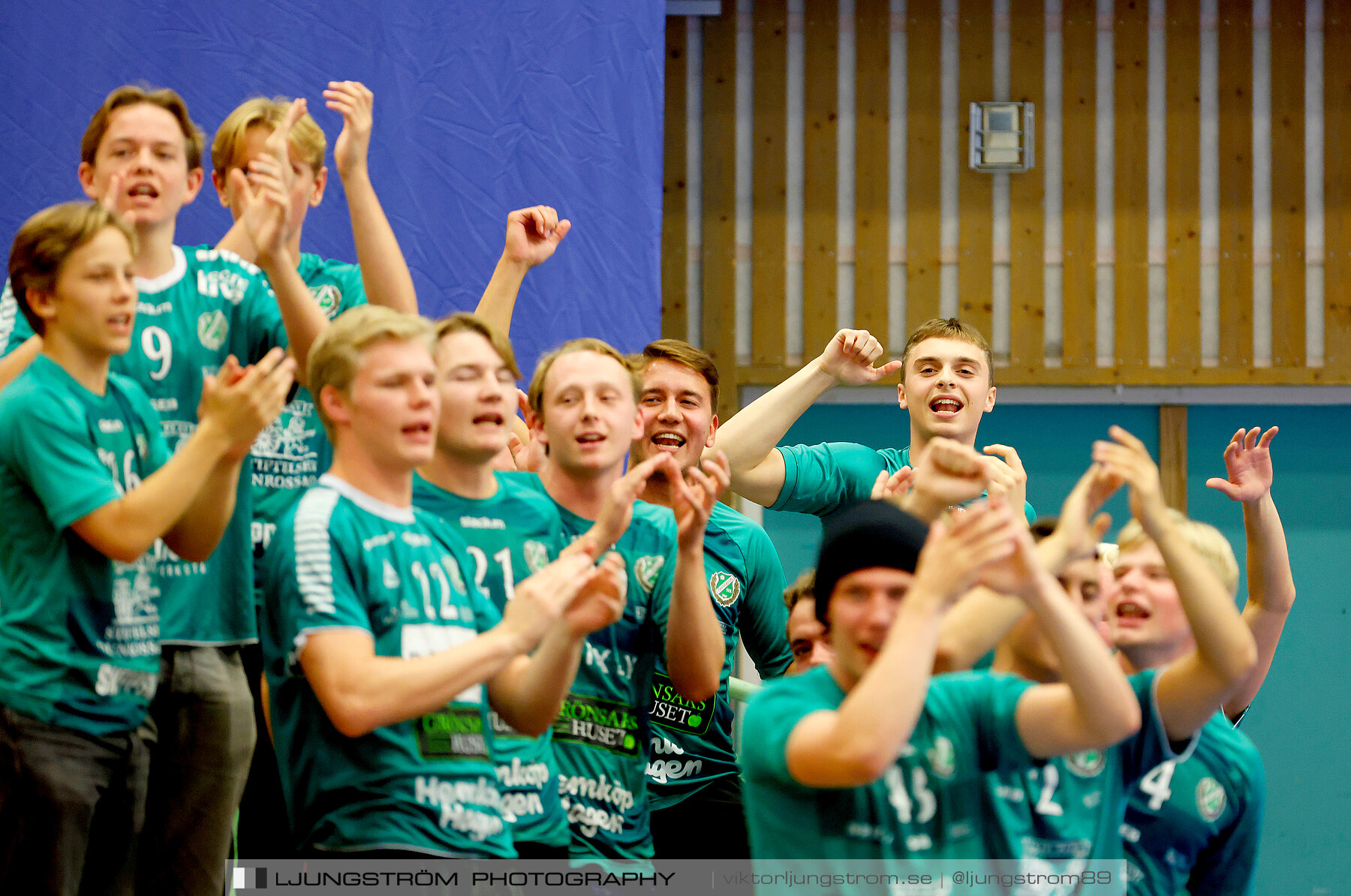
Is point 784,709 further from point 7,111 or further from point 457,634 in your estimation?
point 7,111

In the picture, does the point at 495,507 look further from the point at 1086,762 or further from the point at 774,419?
the point at 774,419

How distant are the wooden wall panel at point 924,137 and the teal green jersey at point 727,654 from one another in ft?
11.9

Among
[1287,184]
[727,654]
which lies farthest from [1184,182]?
[727,654]

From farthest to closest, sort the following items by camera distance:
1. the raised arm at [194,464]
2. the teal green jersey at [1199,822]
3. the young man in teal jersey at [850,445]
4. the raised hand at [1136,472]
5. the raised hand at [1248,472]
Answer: the young man in teal jersey at [850,445] < the raised hand at [1248,472] < the teal green jersey at [1199,822] < the raised arm at [194,464] < the raised hand at [1136,472]

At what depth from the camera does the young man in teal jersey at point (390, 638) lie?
2215mm

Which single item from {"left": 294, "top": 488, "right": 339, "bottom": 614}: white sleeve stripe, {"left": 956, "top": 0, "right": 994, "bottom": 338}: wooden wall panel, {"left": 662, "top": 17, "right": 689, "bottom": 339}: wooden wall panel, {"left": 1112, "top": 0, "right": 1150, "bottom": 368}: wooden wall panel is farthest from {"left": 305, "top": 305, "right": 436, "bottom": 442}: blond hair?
{"left": 1112, "top": 0, "right": 1150, "bottom": 368}: wooden wall panel

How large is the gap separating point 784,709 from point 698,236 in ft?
17.7

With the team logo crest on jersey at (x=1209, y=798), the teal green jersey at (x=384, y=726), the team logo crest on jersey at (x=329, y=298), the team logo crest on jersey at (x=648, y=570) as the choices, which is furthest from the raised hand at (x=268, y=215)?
the team logo crest on jersey at (x=1209, y=798)

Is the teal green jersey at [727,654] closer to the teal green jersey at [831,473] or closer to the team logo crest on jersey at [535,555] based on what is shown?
the teal green jersey at [831,473]

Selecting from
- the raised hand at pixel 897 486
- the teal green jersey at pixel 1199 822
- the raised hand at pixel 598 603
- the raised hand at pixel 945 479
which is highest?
the raised hand at pixel 945 479

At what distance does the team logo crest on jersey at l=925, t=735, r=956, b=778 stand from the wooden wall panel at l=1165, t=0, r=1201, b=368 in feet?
17.8

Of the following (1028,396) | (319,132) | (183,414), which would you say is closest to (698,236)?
(1028,396)

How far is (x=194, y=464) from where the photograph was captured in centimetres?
240

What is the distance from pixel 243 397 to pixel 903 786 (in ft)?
4.53
